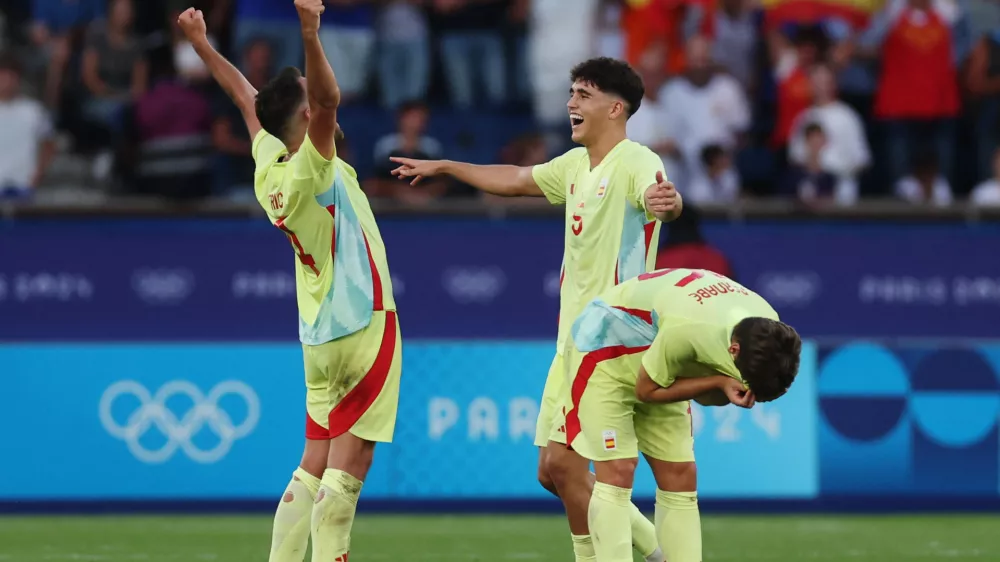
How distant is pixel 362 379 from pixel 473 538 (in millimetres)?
3611

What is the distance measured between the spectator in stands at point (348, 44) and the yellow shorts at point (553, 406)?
28.6ft

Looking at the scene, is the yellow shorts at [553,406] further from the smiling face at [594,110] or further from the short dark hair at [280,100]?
the short dark hair at [280,100]

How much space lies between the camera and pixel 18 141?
16406 millimetres

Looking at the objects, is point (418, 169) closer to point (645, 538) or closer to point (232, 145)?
point (645, 538)

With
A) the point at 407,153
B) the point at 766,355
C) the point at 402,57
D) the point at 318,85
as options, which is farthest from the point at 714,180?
the point at 766,355

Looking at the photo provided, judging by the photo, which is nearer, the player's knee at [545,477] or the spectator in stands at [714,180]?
the player's knee at [545,477]

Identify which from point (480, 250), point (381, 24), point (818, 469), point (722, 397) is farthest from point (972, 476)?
point (381, 24)

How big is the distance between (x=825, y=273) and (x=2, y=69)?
7853 millimetres

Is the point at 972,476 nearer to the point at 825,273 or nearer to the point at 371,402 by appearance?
the point at 825,273

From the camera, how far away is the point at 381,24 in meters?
17.0

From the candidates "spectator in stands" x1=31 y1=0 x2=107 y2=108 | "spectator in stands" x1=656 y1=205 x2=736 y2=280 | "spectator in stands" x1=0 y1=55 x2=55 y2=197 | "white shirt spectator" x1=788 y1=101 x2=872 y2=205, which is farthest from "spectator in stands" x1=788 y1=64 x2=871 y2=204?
"spectator in stands" x1=0 y1=55 x2=55 y2=197

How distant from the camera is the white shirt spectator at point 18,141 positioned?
1638 centimetres

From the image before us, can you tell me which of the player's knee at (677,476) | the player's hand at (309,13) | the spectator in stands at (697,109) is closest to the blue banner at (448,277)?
the spectator in stands at (697,109)

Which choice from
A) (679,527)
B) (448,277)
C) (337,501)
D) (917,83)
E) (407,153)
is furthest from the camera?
(917,83)
